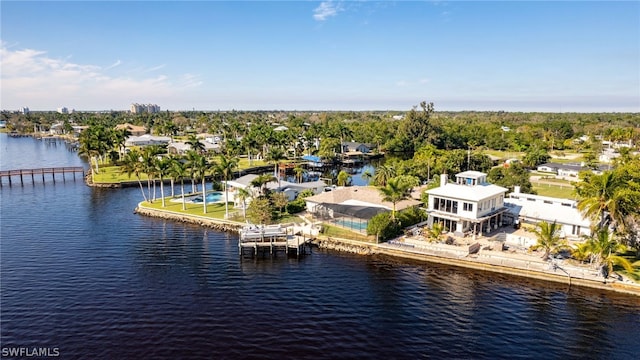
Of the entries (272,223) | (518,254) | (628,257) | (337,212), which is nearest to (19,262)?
(272,223)

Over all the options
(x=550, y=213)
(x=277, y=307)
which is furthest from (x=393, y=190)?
(x=277, y=307)

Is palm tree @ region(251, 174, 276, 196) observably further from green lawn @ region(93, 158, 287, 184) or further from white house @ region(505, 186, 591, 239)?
green lawn @ region(93, 158, 287, 184)

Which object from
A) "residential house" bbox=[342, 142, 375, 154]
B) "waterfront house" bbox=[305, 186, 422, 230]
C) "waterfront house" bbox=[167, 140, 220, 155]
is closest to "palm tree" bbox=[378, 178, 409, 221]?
"waterfront house" bbox=[305, 186, 422, 230]

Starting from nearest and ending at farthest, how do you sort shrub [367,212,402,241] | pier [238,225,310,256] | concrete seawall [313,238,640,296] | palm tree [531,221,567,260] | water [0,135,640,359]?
1. water [0,135,640,359]
2. concrete seawall [313,238,640,296]
3. palm tree [531,221,567,260]
4. pier [238,225,310,256]
5. shrub [367,212,402,241]

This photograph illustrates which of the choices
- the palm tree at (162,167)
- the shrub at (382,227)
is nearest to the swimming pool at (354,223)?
the shrub at (382,227)

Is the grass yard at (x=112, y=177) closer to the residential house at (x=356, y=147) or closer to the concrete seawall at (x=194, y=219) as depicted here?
the concrete seawall at (x=194, y=219)

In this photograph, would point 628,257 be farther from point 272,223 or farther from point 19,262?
point 19,262
